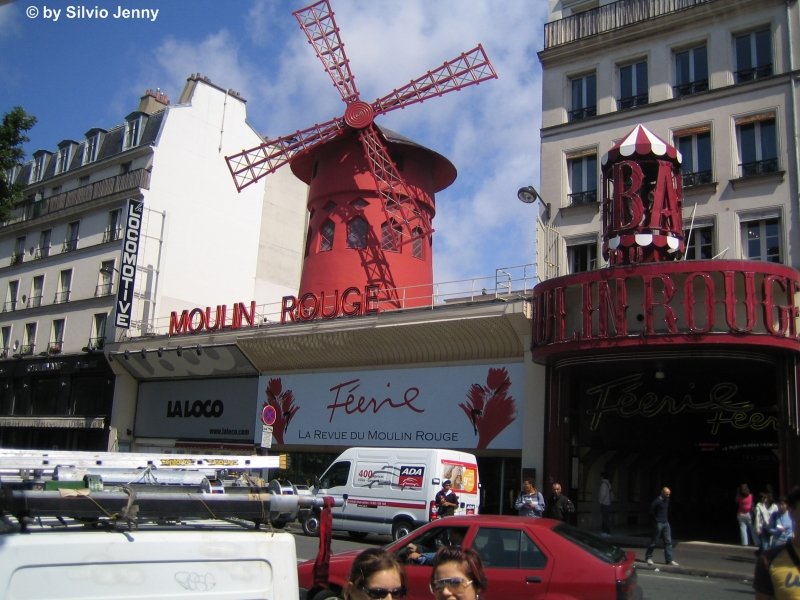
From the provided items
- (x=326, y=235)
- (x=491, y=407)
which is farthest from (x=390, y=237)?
(x=491, y=407)

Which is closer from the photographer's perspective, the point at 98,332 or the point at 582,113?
the point at 582,113

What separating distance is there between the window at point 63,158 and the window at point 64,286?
17.0ft

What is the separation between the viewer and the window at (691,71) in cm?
1780

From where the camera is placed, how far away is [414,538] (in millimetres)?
7504

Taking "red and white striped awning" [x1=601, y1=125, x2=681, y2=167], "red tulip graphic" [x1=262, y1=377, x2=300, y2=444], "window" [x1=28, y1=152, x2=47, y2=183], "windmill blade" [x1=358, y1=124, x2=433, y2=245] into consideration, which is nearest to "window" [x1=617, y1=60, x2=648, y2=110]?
"red and white striped awning" [x1=601, y1=125, x2=681, y2=167]

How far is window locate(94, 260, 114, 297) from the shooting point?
28734mm

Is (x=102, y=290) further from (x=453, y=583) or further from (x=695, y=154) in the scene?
(x=453, y=583)

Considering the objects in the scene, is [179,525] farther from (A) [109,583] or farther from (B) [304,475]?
(B) [304,475]

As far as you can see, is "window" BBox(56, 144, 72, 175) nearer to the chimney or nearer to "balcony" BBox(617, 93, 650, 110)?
the chimney

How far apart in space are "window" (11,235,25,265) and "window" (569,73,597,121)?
23.8 metres

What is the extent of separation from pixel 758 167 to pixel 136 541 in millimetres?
16348

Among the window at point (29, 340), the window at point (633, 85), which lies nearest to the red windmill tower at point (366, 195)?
the window at point (633, 85)

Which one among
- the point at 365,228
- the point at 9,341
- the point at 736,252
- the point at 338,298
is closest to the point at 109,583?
the point at 736,252

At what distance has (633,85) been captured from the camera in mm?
18750
